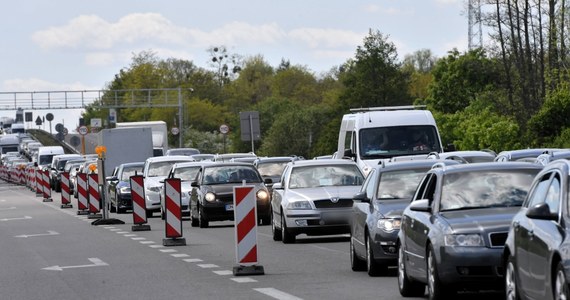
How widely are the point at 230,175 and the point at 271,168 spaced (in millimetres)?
8199

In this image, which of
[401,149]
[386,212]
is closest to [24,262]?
[386,212]

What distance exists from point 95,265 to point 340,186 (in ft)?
21.1

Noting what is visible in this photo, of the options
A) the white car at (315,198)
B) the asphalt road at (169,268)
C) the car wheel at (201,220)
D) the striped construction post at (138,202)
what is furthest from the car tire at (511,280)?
the car wheel at (201,220)

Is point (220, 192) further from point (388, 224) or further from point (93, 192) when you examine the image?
point (388, 224)

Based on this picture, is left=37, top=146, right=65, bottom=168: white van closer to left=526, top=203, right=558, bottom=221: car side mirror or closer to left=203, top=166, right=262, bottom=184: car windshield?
left=203, top=166, right=262, bottom=184: car windshield

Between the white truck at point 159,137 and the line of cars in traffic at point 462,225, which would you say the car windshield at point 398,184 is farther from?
the white truck at point 159,137

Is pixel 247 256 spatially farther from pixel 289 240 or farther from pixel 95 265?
pixel 289 240

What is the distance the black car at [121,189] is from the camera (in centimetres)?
4700

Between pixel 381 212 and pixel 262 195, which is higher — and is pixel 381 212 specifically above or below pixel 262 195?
above

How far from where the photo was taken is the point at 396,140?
35.9 m

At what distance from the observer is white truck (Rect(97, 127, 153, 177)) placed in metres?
65.6

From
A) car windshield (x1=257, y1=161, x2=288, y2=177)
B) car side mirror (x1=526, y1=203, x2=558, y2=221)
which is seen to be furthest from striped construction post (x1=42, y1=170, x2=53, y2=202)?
car side mirror (x1=526, y1=203, x2=558, y2=221)

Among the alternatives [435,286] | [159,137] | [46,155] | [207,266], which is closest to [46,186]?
[159,137]

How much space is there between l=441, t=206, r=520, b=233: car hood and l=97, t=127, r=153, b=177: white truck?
51.0 m
